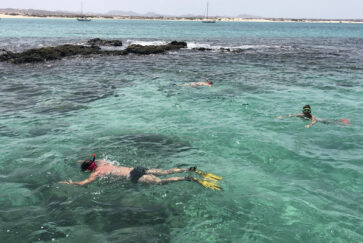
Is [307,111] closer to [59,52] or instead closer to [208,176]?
[208,176]

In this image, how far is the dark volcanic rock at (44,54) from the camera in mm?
29750

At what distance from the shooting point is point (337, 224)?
7.10 meters

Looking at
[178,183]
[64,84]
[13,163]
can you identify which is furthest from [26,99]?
[178,183]

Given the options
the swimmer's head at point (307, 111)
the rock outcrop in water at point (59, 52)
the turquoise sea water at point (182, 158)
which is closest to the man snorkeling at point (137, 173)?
the turquoise sea water at point (182, 158)

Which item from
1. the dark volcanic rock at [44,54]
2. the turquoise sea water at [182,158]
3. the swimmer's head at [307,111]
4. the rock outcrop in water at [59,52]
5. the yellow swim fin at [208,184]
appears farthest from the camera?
the rock outcrop in water at [59,52]

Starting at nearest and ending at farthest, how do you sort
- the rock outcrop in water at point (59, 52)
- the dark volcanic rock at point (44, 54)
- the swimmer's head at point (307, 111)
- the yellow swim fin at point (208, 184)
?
the yellow swim fin at point (208, 184)
the swimmer's head at point (307, 111)
the dark volcanic rock at point (44, 54)
the rock outcrop in water at point (59, 52)

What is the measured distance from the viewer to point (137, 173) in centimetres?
872

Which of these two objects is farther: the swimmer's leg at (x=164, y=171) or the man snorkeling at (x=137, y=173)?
the swimmer's leg at (x=164, y=171)

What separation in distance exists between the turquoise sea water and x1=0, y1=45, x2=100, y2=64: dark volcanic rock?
9.39 meters

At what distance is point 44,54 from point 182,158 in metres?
27.9

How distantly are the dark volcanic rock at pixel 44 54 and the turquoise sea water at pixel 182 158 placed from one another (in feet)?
30.8

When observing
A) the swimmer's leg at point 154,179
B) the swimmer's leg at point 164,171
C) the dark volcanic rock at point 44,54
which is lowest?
the swimmer's leg at point 154,179

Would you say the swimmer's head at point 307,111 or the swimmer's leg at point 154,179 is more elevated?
the swimmer's head at point 307,111

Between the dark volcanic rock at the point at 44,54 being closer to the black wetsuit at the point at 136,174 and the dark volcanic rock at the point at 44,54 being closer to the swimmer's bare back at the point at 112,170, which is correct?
the swimmer's bare back at the point at 112,170
